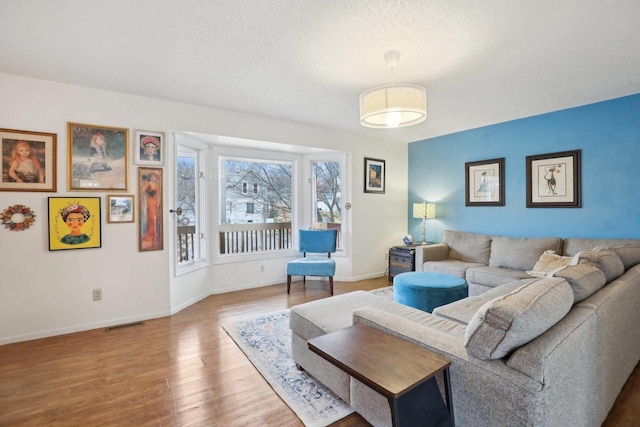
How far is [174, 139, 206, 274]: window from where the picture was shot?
3.82 metres

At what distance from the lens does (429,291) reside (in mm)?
2957

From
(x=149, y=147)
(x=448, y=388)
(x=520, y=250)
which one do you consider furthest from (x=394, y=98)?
(x=520, y=250)

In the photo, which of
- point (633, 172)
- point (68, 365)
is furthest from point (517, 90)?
point (68, 365)

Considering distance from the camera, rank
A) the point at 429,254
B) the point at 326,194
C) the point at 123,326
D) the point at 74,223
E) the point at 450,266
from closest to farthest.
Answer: the point at 74,223
the point at 123,326
the point at 450,266
the point at 429,254
the point at 326,194

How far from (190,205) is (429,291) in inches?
124

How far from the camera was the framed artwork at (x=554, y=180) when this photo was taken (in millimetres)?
3605

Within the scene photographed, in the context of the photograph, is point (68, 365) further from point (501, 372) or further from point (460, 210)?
point (460, 210)

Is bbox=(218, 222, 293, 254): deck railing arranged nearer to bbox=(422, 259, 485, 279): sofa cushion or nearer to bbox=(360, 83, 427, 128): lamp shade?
bbox=(422, 259, 485, 279): sofa cushion

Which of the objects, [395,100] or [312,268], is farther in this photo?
[312,268]

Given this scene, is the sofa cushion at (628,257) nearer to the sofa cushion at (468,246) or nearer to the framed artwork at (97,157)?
the sofa cushion at (468,246)

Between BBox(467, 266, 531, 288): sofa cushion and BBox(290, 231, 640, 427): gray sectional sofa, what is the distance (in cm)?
108

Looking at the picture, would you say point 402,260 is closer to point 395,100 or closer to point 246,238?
point 246,238

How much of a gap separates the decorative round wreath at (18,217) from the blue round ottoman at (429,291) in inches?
143

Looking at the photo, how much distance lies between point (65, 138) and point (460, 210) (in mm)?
5109
